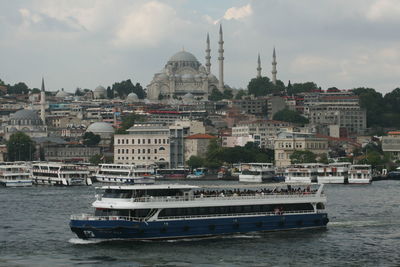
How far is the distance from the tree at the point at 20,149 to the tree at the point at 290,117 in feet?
126

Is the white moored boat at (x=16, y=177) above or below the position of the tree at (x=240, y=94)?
below

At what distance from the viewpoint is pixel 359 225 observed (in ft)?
139

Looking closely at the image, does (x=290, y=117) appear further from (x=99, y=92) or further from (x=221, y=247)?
(x=221, y=247)

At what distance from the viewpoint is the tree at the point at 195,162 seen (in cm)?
11016

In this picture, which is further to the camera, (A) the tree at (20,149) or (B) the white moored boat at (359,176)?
(A) the tree at (20,149)

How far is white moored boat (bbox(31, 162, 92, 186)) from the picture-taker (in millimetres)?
80688

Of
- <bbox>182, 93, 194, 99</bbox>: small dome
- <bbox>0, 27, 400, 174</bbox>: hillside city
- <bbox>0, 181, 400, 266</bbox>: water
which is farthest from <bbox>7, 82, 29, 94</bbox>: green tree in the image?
<bbox>0, 181, 400, 266</bbox>: water

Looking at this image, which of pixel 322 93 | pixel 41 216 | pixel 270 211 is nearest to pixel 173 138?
pixel 322 93

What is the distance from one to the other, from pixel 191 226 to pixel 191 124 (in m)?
89.2

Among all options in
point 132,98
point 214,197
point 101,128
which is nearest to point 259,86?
point 132,98

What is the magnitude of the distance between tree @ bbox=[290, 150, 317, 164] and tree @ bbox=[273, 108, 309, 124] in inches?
1437

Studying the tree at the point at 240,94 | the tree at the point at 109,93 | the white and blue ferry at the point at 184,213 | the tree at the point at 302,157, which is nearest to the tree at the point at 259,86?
the tree at the point at 240,94

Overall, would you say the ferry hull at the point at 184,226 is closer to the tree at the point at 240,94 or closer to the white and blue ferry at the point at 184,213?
the white and blue ferry at the point at 184,213

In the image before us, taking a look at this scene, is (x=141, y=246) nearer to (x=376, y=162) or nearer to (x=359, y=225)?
(x=359, y=225)
